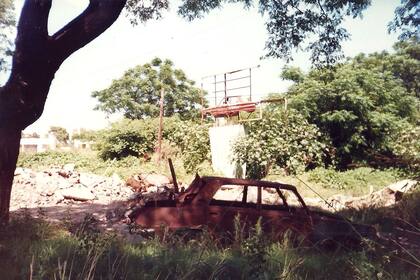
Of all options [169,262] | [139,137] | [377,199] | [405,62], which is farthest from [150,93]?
[169,262]

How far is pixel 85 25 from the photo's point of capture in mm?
6695

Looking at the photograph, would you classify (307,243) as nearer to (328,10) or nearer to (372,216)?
(372,216)

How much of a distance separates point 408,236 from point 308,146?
919 cm

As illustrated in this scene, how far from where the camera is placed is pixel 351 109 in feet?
60.7

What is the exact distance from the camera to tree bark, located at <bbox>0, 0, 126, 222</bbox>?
253 inches

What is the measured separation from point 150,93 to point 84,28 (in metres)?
33.8

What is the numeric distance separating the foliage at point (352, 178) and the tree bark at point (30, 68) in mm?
11627

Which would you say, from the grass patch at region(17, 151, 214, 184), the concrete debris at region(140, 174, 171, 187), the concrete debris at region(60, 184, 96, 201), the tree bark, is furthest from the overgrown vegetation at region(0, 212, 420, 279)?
the grass patch at region(17, 151, 214, 184)

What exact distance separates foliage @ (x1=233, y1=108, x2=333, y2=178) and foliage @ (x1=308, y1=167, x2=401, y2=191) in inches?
42.5

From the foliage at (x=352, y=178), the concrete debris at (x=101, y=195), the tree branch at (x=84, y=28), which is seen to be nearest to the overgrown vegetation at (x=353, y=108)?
the foliage at (x=352, y=178)

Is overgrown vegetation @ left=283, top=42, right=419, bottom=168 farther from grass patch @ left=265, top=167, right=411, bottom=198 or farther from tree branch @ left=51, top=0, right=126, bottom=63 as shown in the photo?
tree branch @ left=51, top=0, right=126, bottom=63

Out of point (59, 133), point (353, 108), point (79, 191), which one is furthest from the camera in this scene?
point (59, 133)

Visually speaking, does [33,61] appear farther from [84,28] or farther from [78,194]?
[78,194]

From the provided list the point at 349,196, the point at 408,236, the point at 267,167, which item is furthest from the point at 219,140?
the point at 408,236
